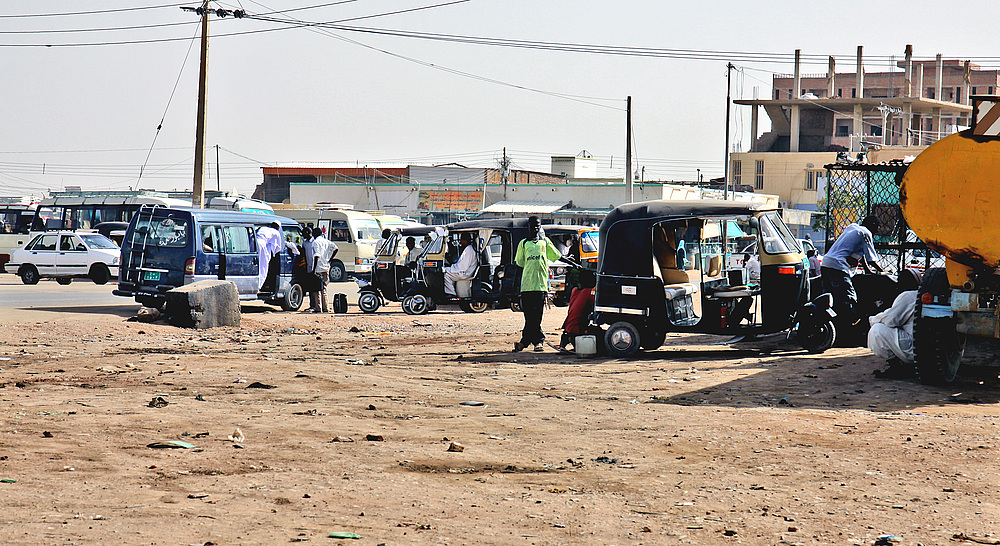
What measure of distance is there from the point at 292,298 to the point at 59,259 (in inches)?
461

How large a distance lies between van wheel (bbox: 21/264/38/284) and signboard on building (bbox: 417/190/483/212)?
35.9m

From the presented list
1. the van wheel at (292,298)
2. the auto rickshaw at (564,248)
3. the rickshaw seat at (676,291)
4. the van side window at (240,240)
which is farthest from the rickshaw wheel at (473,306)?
the rickshaw seat at (676,291)

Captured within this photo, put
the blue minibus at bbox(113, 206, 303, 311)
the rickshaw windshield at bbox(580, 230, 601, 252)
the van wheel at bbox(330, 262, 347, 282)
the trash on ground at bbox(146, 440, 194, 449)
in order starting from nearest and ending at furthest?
the trash on ground at bbox(146, 440, 194, 449) → the blue minibus at bbox(113, 206, 303, 311) → the rickshaw windshield at bbox(580, 230, 601, 252) → the van wheel at bbox(330, 262, 347, 282)

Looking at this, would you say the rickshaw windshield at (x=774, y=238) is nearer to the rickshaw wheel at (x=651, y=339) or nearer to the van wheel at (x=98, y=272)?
the rickshaw wheel at (x=651, y=339)

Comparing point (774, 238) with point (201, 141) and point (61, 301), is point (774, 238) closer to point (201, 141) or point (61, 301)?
point (61, 301)

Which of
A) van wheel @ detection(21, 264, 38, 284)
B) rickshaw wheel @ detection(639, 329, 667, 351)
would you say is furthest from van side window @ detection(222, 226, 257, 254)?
van wheel @ detection(21, 264, 38, 284)

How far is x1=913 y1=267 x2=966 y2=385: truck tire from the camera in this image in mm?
9812

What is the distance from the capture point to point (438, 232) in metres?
21.4

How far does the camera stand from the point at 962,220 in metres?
9.10

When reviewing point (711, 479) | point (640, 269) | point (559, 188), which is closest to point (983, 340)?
point (640, 269)

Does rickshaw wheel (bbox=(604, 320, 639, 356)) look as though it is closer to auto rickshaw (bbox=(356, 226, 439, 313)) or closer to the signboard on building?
auto rickshaw (bbox=(356, 226, 439, 313))

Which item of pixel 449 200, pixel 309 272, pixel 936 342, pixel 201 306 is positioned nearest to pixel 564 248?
pixel 309 272

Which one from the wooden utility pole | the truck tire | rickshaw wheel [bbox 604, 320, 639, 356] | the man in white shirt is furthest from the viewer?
the wooden utility pole

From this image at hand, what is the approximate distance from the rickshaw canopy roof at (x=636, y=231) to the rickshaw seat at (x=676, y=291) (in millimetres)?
321
